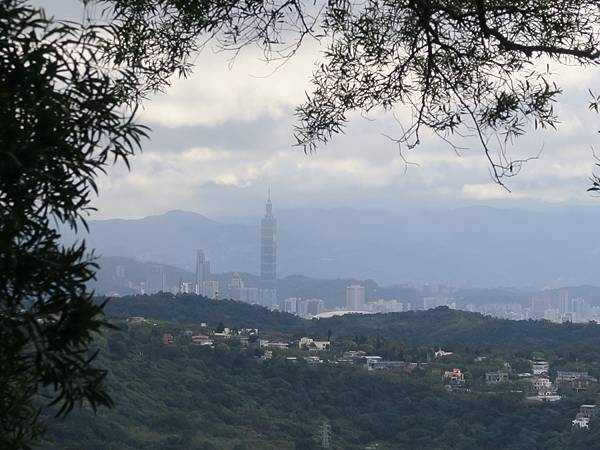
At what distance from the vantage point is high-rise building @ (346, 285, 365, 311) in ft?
421

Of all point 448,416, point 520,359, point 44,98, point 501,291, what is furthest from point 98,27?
point 501,291

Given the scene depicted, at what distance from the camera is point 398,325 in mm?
56969

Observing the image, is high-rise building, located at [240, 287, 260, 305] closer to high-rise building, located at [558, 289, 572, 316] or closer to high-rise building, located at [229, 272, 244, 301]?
high-rise building, located at [229, 272, 244, 301]

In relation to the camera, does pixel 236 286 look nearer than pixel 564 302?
No

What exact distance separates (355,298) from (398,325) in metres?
71.4

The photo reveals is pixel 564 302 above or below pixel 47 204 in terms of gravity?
above

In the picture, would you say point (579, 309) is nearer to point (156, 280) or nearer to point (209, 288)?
point (209, 288)

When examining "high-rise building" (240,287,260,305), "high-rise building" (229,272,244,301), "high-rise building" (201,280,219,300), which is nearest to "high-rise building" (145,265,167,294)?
"high-rise building" (201,280,219,300)

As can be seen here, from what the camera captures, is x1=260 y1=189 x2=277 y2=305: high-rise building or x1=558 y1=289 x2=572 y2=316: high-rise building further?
x1=260 y1=189 x2=277 y2=305: high-rise building

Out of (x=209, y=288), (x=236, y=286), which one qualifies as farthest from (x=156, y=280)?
(x=209, y=288)

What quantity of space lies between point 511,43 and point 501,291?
141 m

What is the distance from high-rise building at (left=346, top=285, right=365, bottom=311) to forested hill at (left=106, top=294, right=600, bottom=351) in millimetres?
66367

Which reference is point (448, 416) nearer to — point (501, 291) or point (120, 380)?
point (120, 380)

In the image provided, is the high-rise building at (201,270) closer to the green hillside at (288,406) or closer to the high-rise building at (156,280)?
the high-rise building at (156,280)
